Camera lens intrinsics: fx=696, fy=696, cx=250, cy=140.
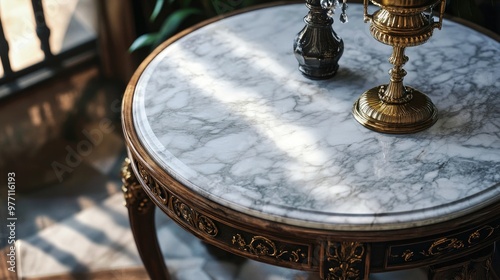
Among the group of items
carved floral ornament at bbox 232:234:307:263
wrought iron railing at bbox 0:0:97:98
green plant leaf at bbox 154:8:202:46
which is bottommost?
→ wrought iron railing at bbox 0:0:97:98

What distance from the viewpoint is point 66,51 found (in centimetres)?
163

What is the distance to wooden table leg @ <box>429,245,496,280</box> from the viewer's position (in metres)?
0.85

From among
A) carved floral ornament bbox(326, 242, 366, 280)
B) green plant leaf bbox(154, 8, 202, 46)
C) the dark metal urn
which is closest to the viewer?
carved floral ornament bbox(326, 242, 366, 280)

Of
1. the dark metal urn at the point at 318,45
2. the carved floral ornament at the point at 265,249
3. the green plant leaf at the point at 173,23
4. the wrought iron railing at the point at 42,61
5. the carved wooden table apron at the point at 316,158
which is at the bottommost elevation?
the wrought iron railing at the point at 42,61

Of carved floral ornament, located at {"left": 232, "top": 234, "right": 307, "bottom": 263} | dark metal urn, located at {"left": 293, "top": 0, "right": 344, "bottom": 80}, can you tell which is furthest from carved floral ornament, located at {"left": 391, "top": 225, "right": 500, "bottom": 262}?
dark metal urn, located at {"left": 293, "top": 0, "right": 344, "bottom": 80}

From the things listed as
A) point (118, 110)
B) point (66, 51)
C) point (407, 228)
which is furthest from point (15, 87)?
point (407, 228)

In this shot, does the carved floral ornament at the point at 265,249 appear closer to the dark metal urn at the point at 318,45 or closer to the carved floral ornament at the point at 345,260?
the carved floral ornament at the point at 345,260

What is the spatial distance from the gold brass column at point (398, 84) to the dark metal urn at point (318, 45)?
0.08 m

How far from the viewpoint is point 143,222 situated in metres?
1.14

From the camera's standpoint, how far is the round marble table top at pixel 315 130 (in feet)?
2.66

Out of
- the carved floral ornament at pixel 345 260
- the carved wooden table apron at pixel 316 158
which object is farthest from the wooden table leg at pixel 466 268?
the carved floral ornament at pixel 345 260

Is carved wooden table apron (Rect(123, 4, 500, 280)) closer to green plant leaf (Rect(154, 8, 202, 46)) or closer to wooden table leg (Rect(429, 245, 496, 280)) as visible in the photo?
wooden table leg (Rect(429, 245, 496, 280))

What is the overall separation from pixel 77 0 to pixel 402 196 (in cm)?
104

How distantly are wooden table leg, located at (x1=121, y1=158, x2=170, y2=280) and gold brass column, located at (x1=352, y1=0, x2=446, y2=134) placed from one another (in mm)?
358
